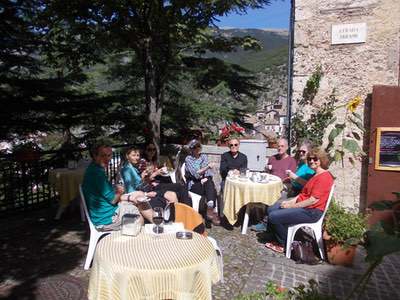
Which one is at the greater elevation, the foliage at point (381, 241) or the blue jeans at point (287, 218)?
the foliage at point (381, 241)

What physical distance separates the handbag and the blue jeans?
0.83ft

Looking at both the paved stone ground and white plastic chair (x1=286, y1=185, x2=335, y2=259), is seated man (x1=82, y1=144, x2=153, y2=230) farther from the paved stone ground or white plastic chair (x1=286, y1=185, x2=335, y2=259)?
white plastic chair (x1=286, y1=185, x2=335, y2=259)

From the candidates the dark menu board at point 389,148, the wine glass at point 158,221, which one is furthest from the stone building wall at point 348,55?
the wine glass at point 158,221

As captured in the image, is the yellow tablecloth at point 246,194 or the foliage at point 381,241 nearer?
the foliage at point 381,241

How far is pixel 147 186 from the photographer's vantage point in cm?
520

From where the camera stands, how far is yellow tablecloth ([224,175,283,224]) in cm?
509

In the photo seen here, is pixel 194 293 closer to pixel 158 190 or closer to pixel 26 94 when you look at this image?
pixel 158 190

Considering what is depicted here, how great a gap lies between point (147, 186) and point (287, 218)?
201cm

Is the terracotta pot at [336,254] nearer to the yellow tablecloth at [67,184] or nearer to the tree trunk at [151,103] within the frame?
the yellow tablecloth at [67,184]

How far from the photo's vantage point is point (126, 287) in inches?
87.9

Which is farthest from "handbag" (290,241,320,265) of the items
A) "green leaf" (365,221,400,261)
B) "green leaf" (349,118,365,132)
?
"green leaf" (365,221,400,261)

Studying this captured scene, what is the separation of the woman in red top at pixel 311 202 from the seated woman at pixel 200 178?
4.39 feet

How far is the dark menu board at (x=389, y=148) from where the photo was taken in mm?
5316

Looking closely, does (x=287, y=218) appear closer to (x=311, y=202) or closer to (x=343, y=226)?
(x=311, y=202)
